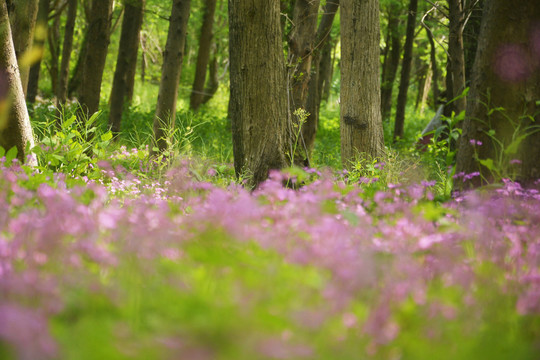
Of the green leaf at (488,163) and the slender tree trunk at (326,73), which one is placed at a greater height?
the slender tree trunk at (326,73)

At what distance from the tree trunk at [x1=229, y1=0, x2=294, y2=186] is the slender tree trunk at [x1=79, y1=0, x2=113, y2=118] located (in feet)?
15.6

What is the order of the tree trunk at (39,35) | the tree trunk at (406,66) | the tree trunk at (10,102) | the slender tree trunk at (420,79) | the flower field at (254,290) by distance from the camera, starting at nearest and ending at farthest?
the flower field at (254,290), the tree trunk at (10,102), the tree trunk at (39,35), the tree trunk at (406,66), the slender tree trunk at (420,79)

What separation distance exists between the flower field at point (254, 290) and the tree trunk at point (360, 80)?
440cm

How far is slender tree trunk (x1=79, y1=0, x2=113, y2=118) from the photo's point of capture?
30.7ft

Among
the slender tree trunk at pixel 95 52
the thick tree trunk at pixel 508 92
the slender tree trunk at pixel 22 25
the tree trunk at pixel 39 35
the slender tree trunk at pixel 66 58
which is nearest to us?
the thick tree trunk at pixel 508 92

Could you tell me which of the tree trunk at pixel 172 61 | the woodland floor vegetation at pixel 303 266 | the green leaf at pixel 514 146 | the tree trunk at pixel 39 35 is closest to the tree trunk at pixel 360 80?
the woodland floor vegetation at pixel 303 266

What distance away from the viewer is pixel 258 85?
541 cm

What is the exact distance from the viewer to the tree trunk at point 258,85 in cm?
534

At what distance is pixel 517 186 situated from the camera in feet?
10.9

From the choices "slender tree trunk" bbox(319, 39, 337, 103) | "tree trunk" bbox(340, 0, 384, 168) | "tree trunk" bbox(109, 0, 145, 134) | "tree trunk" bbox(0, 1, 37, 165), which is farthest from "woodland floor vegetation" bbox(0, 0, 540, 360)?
"slender tree trunk" bbox(319, 39, 337, 103)

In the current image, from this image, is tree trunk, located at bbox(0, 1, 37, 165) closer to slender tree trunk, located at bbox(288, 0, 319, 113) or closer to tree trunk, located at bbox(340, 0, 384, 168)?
tree trunk, located at bbox(340, 0, 384, 168)

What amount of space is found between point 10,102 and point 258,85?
100 inches

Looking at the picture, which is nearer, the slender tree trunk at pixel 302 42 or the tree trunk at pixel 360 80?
the tree trunk at pixel 360 80

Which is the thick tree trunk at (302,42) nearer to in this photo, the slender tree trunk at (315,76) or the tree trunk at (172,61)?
the slender tree trunk at (315,76)
